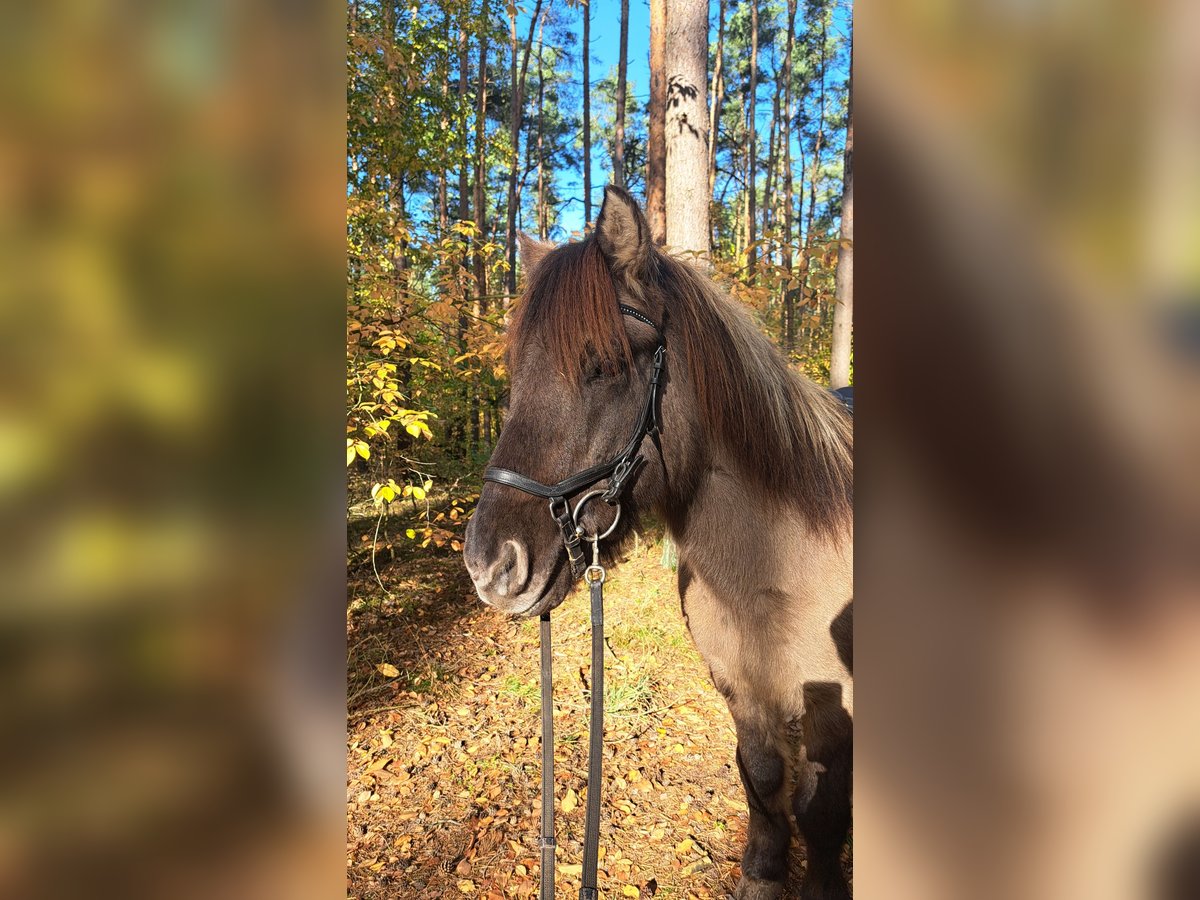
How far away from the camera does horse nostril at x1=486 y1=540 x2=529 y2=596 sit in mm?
1773

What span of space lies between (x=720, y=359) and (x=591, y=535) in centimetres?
76

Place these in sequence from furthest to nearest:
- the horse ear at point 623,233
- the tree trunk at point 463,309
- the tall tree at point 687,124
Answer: the tall tree at point 687,124 → the tree trunk at point 463,309 → the horse ear at point 623,233

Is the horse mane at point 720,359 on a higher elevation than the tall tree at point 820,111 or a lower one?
lower

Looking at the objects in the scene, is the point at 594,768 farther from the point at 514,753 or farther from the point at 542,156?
the point at 542,156

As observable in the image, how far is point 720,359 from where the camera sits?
206 centimetres

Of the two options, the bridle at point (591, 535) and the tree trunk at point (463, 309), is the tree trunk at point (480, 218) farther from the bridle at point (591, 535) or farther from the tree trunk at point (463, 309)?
the bridle at point (591, 535)

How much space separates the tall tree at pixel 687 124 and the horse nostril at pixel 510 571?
420 centimetres

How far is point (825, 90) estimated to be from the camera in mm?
24078

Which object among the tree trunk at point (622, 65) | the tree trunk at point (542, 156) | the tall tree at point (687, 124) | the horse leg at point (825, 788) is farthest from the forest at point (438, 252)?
the tree trunk at point (542, 156)

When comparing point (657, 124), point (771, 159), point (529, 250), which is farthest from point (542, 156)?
point (529, 250)

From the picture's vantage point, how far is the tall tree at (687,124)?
5211 millimetres
